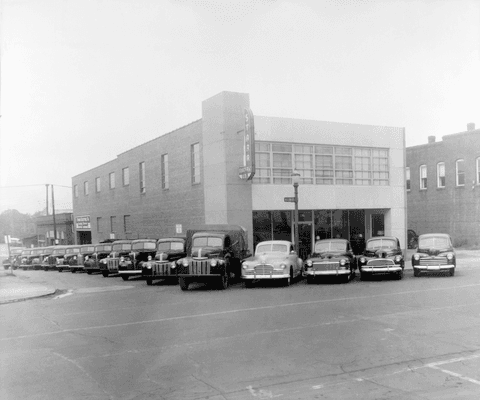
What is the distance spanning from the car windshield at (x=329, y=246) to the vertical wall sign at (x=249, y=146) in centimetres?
570

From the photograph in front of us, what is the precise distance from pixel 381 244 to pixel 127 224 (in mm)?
23640

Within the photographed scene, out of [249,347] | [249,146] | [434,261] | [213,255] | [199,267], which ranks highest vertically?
[249,146]

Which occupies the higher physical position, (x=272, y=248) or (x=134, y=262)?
(x=272, y=248)

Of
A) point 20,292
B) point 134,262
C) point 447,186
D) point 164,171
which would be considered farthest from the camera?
point 447,186

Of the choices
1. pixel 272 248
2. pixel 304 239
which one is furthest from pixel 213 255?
pixel 304 239

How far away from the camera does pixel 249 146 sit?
957 inches

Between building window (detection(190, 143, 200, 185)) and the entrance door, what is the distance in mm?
6036

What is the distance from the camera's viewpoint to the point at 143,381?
685cm

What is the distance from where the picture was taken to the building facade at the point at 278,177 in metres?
25.6

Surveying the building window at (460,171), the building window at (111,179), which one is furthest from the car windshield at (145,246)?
the building window at (460,171)

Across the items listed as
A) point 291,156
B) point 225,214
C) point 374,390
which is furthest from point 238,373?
point 291,156

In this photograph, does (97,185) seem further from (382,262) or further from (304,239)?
(382,262)

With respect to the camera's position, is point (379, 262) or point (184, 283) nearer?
point (184, 283)

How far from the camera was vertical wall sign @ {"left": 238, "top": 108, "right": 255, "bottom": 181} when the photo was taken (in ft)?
79.7
